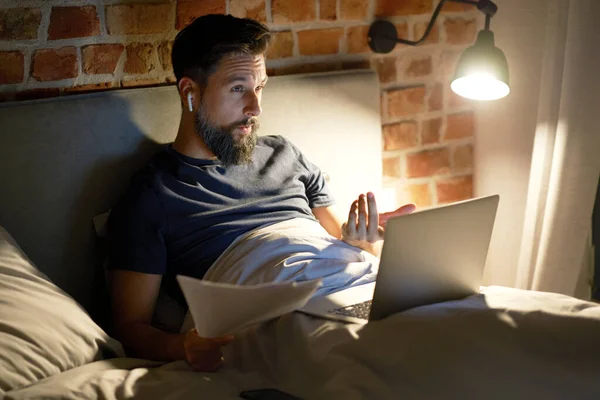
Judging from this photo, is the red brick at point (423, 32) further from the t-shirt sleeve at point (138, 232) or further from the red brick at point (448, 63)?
the t-shirt sleeve at point (138, 232)

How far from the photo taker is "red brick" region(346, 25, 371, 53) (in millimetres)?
2318

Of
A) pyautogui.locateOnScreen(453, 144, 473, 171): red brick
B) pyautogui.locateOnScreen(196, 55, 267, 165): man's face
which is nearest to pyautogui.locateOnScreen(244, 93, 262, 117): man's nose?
pyautogui.locateOnScreen(196, 55, 267, 165): man's face

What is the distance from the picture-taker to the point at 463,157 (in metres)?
2.62

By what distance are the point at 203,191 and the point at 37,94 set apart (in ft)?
1.59

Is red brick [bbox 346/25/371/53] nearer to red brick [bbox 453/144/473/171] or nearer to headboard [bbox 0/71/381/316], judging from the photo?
headboard [bbox 0/71/381/316]

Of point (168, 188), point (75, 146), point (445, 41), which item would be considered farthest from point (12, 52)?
point (445, 41)

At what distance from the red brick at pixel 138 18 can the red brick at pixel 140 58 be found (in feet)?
0.12

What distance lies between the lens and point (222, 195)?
188 cm

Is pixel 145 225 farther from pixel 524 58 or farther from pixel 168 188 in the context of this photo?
pixel 524 58

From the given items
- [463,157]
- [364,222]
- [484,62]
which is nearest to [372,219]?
[364,222]

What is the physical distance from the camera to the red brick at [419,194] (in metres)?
2.54

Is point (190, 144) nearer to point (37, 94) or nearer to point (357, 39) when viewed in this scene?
point (37, 94)

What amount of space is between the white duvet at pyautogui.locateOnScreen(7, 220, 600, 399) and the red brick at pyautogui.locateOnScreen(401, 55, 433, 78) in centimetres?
102

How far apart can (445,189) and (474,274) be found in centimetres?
110
